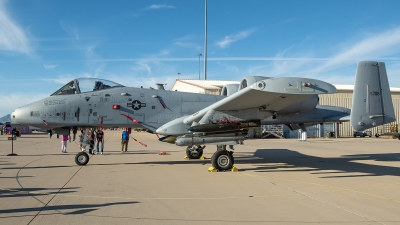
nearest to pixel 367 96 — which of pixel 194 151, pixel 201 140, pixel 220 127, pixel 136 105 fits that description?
pixel 220 127

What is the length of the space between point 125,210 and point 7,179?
5.08 m

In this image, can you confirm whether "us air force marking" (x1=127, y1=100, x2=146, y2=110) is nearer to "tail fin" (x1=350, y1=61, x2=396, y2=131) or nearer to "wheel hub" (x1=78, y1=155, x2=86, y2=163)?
"wheel hub" (x1=78, y1=155, x2=86, y2=163)

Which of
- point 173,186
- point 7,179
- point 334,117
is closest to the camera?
point 173,186

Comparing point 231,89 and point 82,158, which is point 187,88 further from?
point 82,158

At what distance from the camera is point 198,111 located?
10.9 metres

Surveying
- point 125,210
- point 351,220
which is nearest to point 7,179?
point 125,210

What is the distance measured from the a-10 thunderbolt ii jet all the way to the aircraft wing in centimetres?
3

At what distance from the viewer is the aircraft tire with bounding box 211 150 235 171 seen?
9.82 meters

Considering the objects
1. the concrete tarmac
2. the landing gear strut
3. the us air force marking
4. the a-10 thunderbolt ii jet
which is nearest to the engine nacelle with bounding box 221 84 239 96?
the a-10 thunderbolt ii jet

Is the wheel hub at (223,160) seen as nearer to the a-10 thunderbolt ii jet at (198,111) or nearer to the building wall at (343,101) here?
the a-10 thunderbolt ii jet at (198,111)

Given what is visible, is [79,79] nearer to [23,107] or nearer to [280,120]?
[23,107]

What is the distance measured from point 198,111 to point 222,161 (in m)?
2.08

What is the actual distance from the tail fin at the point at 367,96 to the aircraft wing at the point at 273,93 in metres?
2.65

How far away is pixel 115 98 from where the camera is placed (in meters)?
11.1
